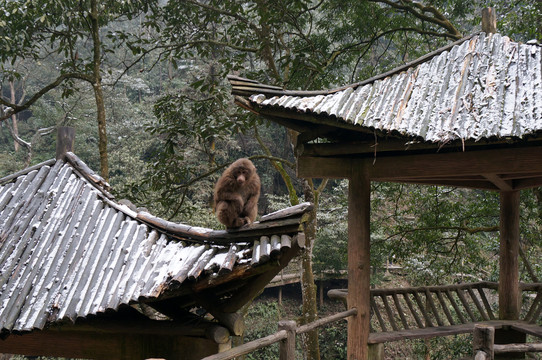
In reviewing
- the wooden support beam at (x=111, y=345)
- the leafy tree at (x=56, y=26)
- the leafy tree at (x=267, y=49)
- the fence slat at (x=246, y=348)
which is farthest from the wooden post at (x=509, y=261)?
the leafy tree at (x=56, y=26)

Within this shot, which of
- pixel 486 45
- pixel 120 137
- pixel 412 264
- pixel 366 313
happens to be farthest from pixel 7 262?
pixel 120 137

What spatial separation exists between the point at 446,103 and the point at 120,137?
17.4 meters

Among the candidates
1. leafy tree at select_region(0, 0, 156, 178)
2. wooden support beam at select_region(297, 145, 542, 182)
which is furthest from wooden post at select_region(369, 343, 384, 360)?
leafy tree at select_region(0, 0, 156, 178)

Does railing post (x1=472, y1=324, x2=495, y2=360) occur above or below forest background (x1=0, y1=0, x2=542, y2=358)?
below

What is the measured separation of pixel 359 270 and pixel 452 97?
73.0 inches

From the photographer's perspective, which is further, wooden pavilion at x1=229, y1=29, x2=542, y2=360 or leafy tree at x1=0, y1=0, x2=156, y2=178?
leafy tree at x1=0, y1=0, x2=156, y2=178

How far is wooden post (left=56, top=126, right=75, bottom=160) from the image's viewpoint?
4.56 m

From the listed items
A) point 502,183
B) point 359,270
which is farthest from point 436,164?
point 502,183

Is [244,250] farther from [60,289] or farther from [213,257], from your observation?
[60,289]

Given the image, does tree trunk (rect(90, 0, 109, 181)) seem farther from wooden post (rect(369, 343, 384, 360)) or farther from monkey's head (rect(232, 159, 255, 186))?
wooden post (rect(369, 343, 384, 360))

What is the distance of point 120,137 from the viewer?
20.0 m

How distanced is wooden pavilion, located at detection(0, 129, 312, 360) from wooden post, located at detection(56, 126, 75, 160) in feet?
1.28

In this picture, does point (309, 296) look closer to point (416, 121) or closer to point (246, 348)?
point (416, 121)

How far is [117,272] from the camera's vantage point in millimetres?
3320
